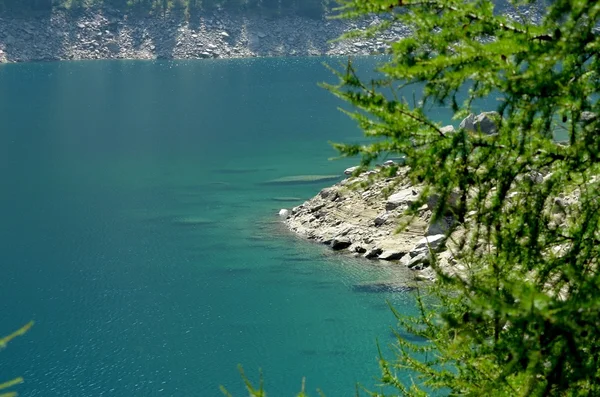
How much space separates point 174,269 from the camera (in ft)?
105

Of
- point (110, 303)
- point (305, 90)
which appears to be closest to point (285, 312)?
point (110, 303)

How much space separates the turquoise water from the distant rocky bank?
73.4 m

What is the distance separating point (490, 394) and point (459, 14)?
2.88 m

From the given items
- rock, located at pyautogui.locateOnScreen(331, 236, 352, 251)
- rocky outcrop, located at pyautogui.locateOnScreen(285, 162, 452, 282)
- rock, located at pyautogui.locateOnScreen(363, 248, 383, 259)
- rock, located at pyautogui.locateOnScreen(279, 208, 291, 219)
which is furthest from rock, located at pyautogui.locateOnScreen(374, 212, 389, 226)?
rock, located at pyautogui.locateOnScreen(279, 208, 291, 219)

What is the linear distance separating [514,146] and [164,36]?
142850 millimetres

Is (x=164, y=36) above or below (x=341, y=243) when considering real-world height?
above

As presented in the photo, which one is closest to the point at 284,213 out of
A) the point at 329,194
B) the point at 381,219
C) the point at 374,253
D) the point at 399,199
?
the point at 329,194

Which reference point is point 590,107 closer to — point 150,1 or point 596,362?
point 596,362

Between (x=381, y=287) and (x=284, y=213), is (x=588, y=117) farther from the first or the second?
(x=284, y=213)

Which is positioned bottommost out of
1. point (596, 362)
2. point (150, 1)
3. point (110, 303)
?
point (110, 303)

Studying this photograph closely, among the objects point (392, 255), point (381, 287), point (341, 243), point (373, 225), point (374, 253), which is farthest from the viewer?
point (373, 225)

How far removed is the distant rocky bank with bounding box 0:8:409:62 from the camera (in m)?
136

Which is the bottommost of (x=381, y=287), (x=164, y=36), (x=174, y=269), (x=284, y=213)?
(x=174, y=269)

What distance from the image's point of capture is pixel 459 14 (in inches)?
219
